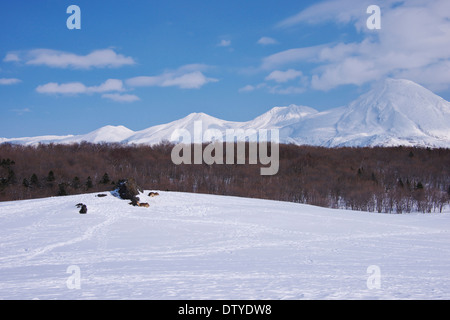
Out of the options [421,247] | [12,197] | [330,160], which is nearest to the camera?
[421,247]

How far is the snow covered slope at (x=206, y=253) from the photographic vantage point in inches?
365

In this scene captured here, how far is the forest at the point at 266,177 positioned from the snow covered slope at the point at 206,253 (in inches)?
1373

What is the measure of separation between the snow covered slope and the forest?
114 ft

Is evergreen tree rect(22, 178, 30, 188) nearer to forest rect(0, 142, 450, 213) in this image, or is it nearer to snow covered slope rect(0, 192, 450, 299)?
forest rect(0, 142, 450, 213)

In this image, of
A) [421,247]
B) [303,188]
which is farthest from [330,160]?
[421,247]

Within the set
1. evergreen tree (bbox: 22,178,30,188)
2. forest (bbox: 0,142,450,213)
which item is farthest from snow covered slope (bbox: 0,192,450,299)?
evergreen tree (bbox: 22,178,30,188)

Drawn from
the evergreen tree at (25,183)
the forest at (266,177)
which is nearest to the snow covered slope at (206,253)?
the forest at (266,177)

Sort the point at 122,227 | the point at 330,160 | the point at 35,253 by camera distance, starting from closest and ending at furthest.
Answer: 1. the point at 35,253
2. the point at 122,227
3. the point at 330,160

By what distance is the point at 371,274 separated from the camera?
36.4ft

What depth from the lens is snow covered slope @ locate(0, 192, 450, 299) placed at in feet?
30.4

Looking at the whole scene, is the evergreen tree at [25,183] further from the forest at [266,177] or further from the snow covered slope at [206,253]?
the snow covered slope at [206,253]

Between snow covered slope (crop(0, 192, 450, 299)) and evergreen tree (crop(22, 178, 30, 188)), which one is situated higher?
evergreen tree (crop(22, 178, 30, 188))
